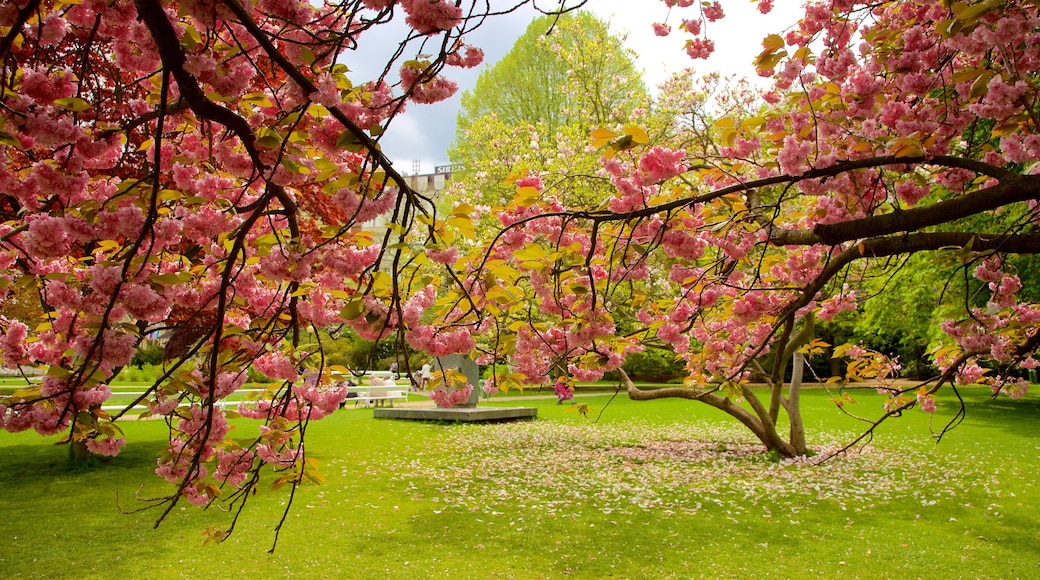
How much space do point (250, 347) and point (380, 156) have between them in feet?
3.14

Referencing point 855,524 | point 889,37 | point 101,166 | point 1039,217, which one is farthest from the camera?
point 855,524

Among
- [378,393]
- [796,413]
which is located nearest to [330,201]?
[796,413]

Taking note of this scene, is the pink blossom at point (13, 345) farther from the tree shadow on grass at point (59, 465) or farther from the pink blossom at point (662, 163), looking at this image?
the tree shadow on grass at point (59, 465)

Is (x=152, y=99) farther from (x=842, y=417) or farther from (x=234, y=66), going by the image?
(x=842, y=417)

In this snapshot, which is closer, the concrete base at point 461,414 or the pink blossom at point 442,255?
the pink blossom at point 442,255

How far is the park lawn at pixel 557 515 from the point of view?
4254 millimetres

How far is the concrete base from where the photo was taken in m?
12.2

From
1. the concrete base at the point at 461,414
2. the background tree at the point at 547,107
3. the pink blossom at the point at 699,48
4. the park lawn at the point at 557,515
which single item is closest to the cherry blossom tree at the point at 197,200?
the park lawn at the point at 557,515

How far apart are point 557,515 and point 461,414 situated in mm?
6844

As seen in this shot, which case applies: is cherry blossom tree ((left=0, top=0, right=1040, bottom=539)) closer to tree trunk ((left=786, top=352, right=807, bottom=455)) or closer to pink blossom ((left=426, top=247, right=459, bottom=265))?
pink blossom ((left=426, top=247, right=459, bottom=265))

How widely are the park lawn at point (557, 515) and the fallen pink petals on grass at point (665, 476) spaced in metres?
0.04

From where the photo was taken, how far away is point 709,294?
13.3 ft

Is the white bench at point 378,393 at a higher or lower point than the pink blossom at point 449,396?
lower

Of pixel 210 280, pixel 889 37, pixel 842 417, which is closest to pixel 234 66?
pixel 210 280
